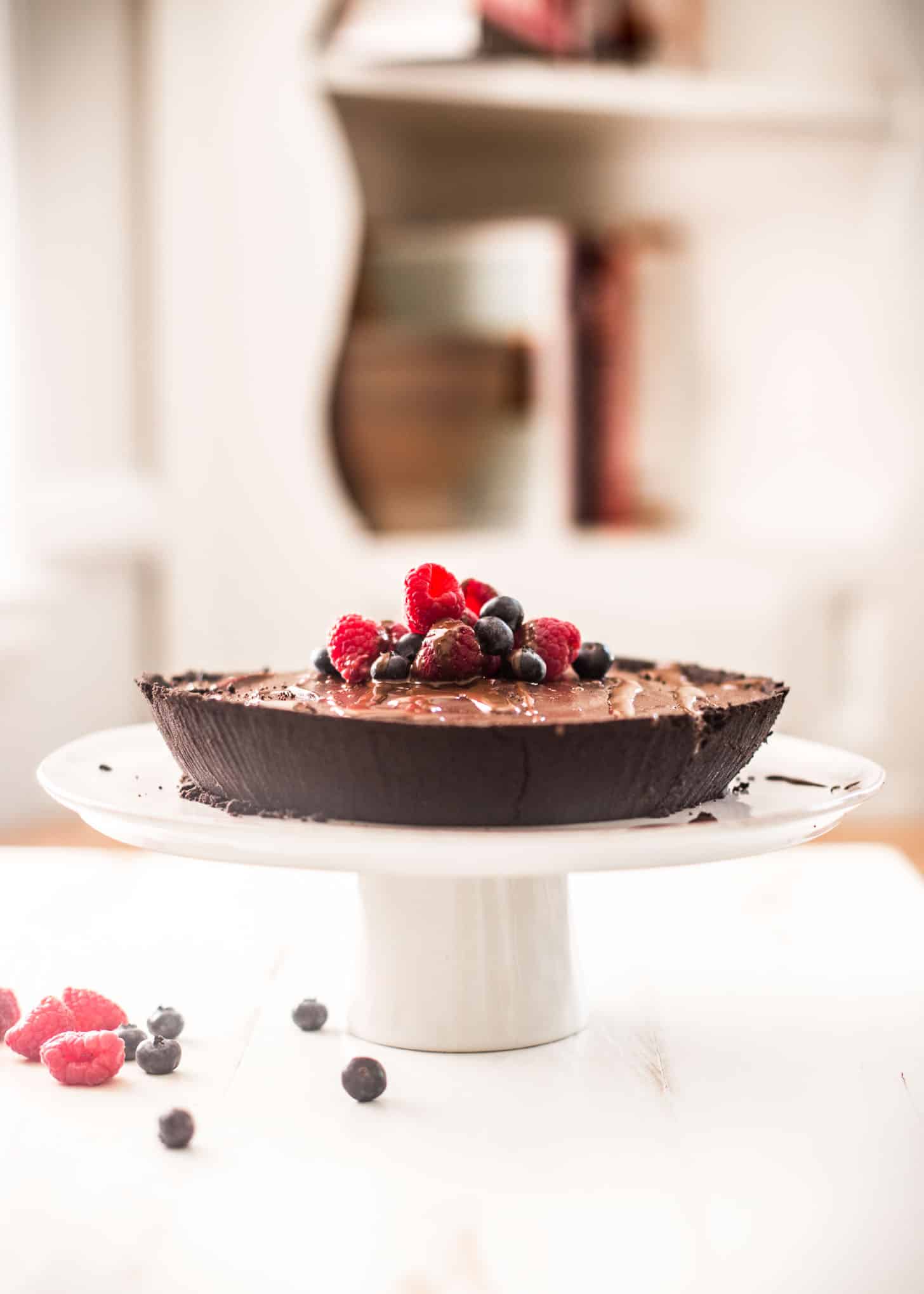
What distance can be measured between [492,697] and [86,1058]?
30 cm

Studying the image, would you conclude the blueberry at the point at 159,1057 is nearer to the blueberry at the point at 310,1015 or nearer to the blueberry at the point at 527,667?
the blueberry at the point at 310,1015

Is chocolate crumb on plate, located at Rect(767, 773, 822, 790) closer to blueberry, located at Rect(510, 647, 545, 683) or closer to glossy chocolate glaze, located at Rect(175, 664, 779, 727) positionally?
glossy chocolate glaze, located at Rect(175, 664, 779, 727)

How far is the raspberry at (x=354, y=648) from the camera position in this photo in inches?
35.8

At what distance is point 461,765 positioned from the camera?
2.50ft

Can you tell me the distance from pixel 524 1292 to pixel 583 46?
209cm

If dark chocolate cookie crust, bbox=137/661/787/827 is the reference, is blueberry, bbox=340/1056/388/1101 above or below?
below

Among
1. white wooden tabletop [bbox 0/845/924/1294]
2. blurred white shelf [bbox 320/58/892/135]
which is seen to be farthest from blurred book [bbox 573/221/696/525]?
white wooden tabletop [bbox 0/845/924/1294]

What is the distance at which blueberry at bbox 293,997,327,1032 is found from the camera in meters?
0.85

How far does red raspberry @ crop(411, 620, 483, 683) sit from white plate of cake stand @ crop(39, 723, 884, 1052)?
0.40 ft

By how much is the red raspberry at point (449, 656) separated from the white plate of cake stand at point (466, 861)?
0.12 metres

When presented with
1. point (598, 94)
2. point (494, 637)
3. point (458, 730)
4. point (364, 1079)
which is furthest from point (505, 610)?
point (598, 94)

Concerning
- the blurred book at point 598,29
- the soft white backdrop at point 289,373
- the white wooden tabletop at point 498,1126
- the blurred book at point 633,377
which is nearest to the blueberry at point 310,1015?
the white wooden tabletop at point 498,1126

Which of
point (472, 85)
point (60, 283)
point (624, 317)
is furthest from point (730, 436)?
point (60, 283)

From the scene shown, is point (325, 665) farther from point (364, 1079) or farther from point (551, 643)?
point (364, 1079)
